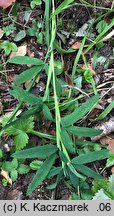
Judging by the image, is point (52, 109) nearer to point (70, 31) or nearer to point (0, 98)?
point (0, 98)

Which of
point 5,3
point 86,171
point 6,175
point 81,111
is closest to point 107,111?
point 81,111

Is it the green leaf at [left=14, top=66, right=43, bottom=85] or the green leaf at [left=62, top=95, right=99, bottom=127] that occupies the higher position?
the green leaf at [left=14, top=66, right=43, bottom=85]

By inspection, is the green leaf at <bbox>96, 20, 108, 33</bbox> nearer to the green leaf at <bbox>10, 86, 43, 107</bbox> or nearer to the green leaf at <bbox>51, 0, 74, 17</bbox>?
the green leaf at <bbox>51, 0, 74, 17</bbox>

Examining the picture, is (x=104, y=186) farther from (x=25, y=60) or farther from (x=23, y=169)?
(x=25, y=60)

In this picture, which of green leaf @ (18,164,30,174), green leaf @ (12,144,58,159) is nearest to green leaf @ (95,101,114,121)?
green leaf @ (12,144,58,159)

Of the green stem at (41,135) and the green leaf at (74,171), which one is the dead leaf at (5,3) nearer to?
the green stem at (41,135)

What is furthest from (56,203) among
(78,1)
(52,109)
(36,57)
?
(78,1)

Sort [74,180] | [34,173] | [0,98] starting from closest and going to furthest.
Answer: [74,180] → [34,173] → [0,98]
